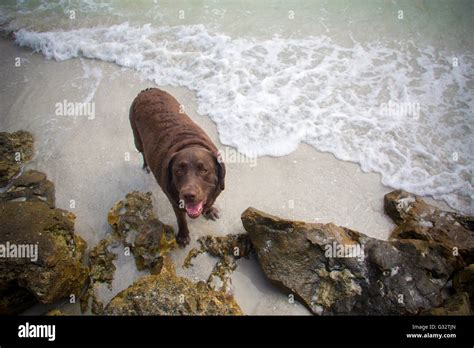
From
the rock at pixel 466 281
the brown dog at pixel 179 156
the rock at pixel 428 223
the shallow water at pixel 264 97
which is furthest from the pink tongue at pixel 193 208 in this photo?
the rock at pixel 466 281

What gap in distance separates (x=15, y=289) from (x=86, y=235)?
1120 millimetres

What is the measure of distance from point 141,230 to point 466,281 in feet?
12.4

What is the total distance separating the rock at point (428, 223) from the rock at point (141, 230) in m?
3.01

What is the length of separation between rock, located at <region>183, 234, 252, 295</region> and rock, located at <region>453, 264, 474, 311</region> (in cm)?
238

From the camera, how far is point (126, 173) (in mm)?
5609

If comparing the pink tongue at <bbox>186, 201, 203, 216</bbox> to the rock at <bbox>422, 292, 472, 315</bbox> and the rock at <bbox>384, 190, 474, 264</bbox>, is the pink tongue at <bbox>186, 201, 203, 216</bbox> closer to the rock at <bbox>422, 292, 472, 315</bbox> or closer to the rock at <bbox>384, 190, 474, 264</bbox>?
the rock at <bbox>422, 292, 472, 315</bbox>

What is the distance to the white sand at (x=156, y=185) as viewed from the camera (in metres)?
4.48

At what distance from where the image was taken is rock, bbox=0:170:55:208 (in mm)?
4984

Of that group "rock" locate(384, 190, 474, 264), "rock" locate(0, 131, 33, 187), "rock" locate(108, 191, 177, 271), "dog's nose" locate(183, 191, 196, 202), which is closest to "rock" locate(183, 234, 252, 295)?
"rock" locate(108, 191, 177, 271)

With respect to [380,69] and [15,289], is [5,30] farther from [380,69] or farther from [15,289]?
[380,69]

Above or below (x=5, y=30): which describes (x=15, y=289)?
below

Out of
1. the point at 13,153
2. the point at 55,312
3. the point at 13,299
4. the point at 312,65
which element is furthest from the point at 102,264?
Answer: the point at 312,65
